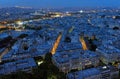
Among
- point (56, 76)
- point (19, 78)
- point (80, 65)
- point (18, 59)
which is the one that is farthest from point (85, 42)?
point (19, 78)

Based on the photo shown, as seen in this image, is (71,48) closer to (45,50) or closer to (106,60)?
(45,50)

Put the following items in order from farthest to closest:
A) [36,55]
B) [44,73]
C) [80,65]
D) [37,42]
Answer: [37,42], [36,55], [80,65], [44,73]

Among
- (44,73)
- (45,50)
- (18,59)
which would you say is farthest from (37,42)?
(44,73)

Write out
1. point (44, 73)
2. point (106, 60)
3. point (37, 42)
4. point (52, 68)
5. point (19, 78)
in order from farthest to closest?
point (37, 42)
point (106, 60)
point (52, 68)
point (44, 73)
point (19, 78)

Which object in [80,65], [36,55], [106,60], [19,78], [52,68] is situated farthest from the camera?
[36,55]

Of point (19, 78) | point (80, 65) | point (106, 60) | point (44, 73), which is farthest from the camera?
point (106, 60)

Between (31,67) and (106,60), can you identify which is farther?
(106,60)

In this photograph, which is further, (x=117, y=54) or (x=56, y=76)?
(x=117, y=54)

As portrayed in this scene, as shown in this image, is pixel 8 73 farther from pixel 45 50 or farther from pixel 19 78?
pixel 45 50
